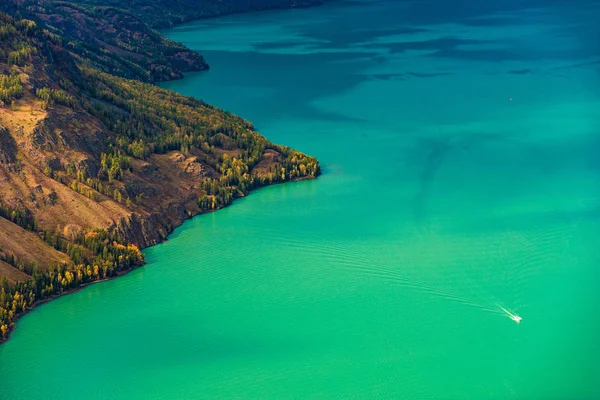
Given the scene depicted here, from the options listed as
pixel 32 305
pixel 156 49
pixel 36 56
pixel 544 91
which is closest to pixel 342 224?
pixel 32 305

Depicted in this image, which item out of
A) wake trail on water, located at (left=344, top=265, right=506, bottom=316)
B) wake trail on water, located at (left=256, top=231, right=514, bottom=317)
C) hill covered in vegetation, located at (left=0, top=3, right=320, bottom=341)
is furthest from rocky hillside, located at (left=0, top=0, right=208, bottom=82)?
wake trail on water, located at (left=344, top=265, right=506, bottom=316)

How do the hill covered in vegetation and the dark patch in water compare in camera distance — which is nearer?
the hill covered in vegetation

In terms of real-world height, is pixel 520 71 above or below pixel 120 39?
above

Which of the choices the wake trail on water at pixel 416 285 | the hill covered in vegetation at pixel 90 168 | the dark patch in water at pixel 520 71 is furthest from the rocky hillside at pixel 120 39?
the wake trail on water at pixel 416 285

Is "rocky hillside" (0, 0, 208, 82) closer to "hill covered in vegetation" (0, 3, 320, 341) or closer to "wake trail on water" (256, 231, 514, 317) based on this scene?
"hill covered in vegetation" (0, 3, 320, 341)

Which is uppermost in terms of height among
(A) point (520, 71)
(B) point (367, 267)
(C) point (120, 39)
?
(A) point (520, 71)

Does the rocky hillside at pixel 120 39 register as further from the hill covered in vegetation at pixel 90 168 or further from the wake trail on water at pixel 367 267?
the wake trail on water at pixel 367 267

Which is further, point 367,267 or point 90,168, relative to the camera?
point 90,168

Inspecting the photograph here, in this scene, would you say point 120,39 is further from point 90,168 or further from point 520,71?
point 90,168

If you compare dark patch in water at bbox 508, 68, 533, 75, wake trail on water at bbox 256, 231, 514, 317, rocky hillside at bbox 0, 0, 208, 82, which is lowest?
wake trail on water at bbox 256, 231, 514, 317

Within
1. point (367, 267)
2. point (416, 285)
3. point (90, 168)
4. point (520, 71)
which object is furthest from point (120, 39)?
point (416, 285)
